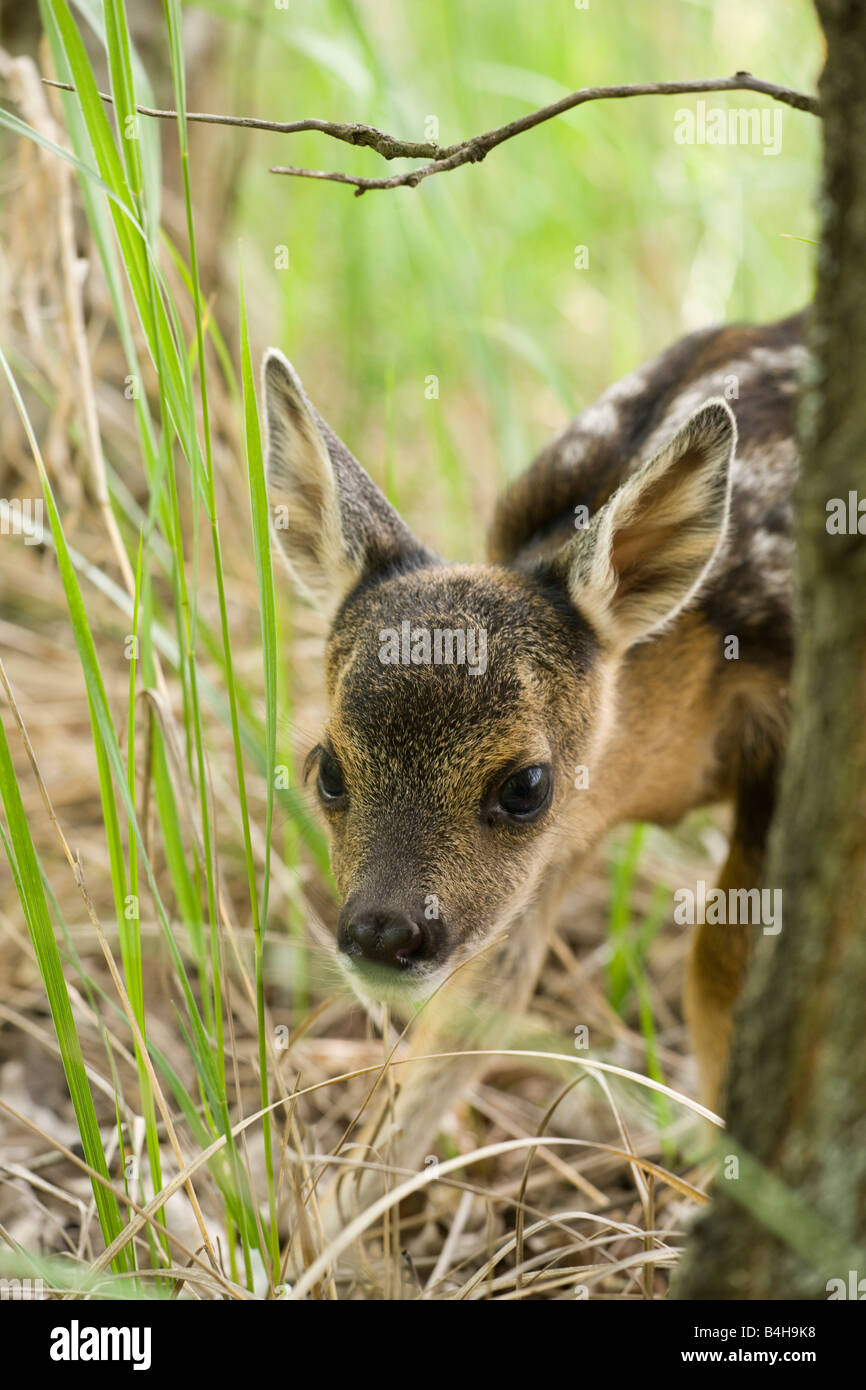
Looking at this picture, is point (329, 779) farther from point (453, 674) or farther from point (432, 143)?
point (432, 143)

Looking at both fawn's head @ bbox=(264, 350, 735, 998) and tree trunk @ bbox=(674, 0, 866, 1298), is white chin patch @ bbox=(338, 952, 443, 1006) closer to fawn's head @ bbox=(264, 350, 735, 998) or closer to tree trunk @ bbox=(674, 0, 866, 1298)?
fawn's head @ bbox=(264, 350, 735, 998)

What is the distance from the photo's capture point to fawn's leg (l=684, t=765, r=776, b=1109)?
13.6 ft

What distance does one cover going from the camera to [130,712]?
10.2 feet

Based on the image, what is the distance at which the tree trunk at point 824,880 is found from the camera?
5.77ft

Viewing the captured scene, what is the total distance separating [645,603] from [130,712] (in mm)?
1591

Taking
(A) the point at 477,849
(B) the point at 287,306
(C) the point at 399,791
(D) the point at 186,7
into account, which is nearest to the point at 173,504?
(C) the point at 399,791

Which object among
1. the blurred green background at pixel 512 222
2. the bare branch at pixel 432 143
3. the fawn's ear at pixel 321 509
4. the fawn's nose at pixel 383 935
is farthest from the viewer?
the blurred green background at pixel 512 222

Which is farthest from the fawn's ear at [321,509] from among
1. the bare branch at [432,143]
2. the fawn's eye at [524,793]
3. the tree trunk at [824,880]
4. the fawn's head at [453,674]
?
the tree trunk at [824,880]

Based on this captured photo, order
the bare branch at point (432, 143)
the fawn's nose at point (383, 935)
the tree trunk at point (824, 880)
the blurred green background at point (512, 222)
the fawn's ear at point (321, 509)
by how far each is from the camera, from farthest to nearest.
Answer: the blurred green background at point (512, 222)
the fawn's ear at point (321, 509)
the fawn's nose at point (383, 935)
the bare branch at point (432, 143)
the tree trunk at point (824, 880)

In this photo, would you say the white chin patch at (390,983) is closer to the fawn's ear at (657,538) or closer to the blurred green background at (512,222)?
the fawn's ear at (657,538)

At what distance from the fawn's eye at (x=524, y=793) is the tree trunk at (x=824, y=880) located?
1.58m

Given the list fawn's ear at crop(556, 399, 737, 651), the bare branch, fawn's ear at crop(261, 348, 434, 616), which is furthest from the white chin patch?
the bare branch

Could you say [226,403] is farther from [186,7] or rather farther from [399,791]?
[399,791]
